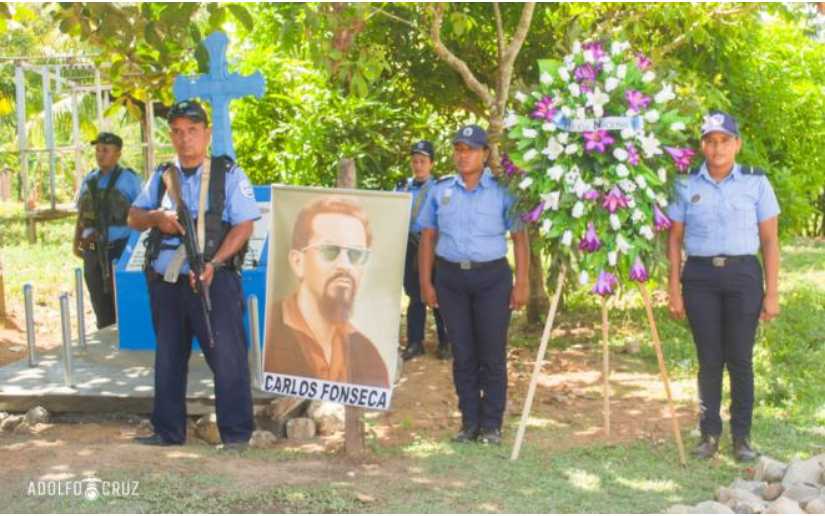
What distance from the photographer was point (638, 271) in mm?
5766

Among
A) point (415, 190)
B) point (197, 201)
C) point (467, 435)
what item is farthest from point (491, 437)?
point (415, 190)

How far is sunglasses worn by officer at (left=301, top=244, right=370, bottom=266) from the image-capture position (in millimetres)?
5863

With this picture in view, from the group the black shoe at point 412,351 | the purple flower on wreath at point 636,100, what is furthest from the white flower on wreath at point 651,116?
the black shoe at point 412,351

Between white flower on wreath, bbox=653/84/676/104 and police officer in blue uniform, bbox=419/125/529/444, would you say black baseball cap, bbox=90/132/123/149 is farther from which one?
white flower on wreath, bbox=653/84/676/104

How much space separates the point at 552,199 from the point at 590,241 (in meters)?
0.33

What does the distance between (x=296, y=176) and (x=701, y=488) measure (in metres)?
5.31

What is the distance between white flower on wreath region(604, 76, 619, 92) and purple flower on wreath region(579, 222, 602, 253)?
0.74 meters

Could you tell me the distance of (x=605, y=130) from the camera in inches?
218

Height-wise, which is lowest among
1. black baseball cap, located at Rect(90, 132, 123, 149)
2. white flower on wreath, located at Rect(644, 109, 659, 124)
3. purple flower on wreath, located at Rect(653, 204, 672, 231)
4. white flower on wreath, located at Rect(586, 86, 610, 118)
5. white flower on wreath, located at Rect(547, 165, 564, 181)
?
purple flower on wreath, located at Rect(653, 204, 672, 231)

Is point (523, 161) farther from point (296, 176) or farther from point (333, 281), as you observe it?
point (296, 176)

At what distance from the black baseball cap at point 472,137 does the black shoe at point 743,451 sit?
2227 millimetres

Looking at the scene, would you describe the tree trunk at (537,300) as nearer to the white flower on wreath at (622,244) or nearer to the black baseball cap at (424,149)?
the black baseball cap at (424,149)

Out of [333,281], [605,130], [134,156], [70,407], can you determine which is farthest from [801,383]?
[134,156]

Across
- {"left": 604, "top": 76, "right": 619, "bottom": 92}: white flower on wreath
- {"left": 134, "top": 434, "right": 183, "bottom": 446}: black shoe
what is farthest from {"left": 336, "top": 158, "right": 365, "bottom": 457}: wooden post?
{"left": 604, "top": 76, "right": 619, "bottom": 92}: white flower on wreath
